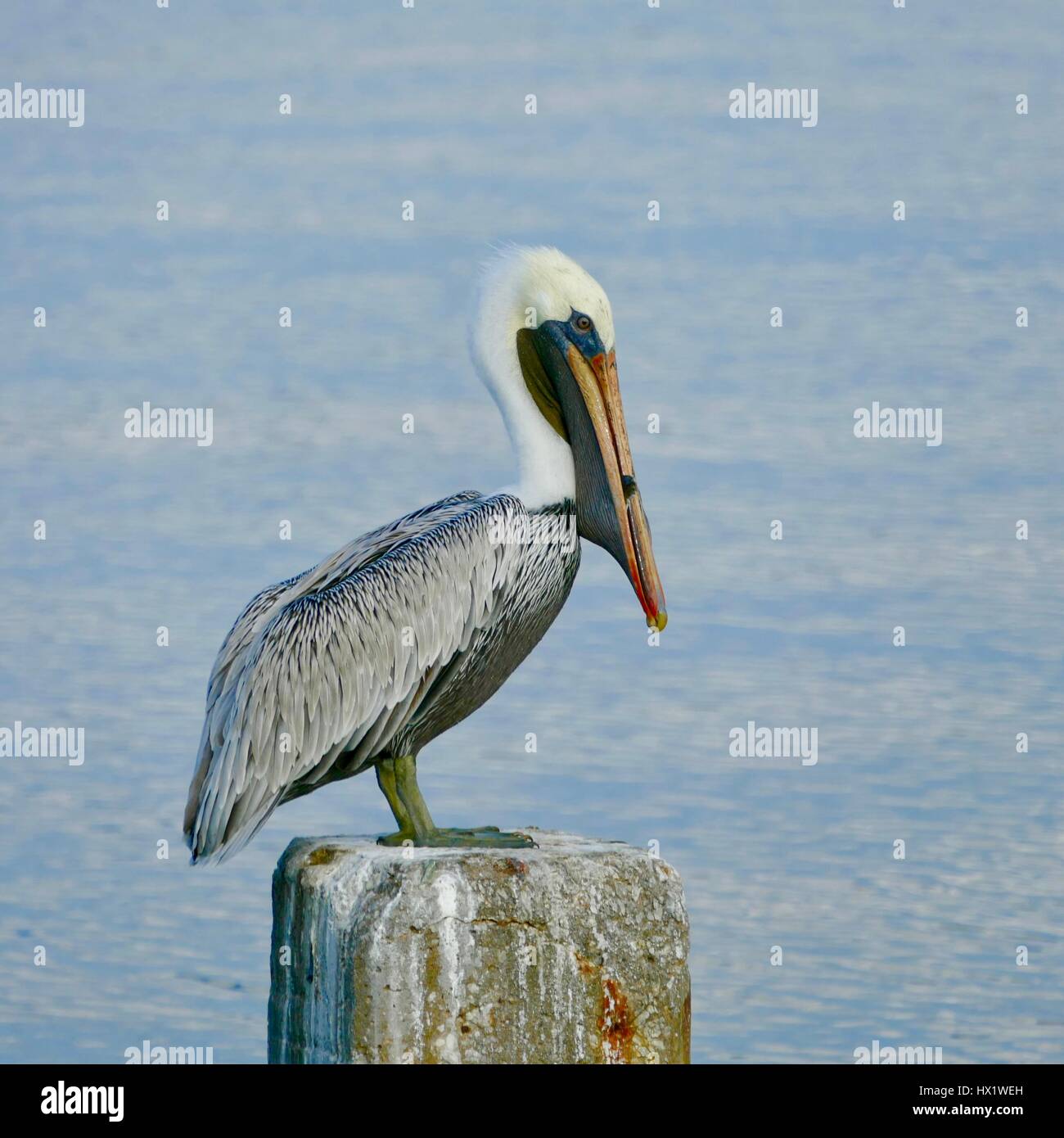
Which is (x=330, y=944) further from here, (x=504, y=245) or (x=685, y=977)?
(x=504, y=245)

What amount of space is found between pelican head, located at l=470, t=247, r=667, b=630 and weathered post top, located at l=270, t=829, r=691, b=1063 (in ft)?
4.63

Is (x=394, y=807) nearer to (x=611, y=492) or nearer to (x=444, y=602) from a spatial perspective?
(x=444, y=602)

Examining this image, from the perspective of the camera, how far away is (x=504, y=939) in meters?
6.13

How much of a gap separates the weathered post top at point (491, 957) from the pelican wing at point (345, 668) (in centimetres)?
65

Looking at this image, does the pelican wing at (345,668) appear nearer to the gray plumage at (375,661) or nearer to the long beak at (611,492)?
the gray plumage at (375,661)

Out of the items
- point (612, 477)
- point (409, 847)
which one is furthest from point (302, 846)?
point (612, 477)

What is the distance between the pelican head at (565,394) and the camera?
732 centimetres

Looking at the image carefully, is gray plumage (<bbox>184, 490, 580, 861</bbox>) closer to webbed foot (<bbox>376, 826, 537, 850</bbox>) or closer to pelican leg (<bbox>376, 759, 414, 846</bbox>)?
pelican leg (<bbox>376, 759, 414, 846</bbox>)

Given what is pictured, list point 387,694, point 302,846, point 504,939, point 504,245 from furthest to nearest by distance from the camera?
point 504,245
point 387,694
point 302,846
point 504,939

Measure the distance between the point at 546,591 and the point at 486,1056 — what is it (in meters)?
1.77

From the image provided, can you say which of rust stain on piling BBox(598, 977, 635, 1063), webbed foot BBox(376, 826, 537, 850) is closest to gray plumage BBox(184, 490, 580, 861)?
webbed foot BBox(376, 826, 537, 850)

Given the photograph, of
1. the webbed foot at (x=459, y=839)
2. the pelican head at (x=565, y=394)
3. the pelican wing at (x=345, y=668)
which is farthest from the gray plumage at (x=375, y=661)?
the webbed foot at (x=459, y=839)

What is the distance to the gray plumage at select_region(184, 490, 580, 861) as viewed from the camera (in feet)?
22.8
